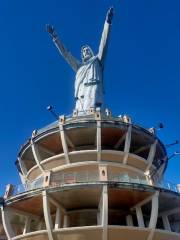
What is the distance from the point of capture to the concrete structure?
80.5 ft

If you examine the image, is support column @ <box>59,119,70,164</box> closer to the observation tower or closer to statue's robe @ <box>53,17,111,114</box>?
the observation tower

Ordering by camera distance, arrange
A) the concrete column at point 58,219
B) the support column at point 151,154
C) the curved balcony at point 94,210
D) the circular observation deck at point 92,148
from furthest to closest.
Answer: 1. the support column at point 151,154
2. the circular observation deck at point 92,148
3. the concrete column at point 58,219
4. the curved balcony at point 94,210

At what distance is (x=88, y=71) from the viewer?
1681 inches

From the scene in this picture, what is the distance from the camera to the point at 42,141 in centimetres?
3266

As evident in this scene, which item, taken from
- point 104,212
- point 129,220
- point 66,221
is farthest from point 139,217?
point 66,221

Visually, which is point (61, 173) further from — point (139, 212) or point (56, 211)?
point (139, 212)

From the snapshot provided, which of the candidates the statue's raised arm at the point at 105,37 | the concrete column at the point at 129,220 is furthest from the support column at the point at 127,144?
the statue's raised arm at the point at 105,37

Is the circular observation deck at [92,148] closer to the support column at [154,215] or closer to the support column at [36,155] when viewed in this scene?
the support column at [36,155]

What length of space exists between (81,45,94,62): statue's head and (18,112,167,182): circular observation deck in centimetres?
1480

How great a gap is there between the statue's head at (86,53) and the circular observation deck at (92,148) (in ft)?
48.6

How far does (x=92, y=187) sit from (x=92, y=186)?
0.13m

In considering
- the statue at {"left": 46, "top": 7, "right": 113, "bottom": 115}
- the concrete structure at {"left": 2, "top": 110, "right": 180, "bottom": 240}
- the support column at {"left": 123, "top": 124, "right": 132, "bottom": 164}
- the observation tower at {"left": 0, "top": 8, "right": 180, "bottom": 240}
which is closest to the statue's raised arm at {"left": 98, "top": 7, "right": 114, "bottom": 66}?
the statue at {"left": 46, "top": 7, "right": 113, "bottom": 115}

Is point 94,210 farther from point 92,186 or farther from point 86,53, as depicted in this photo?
point 86,53

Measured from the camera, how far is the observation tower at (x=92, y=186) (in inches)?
967
